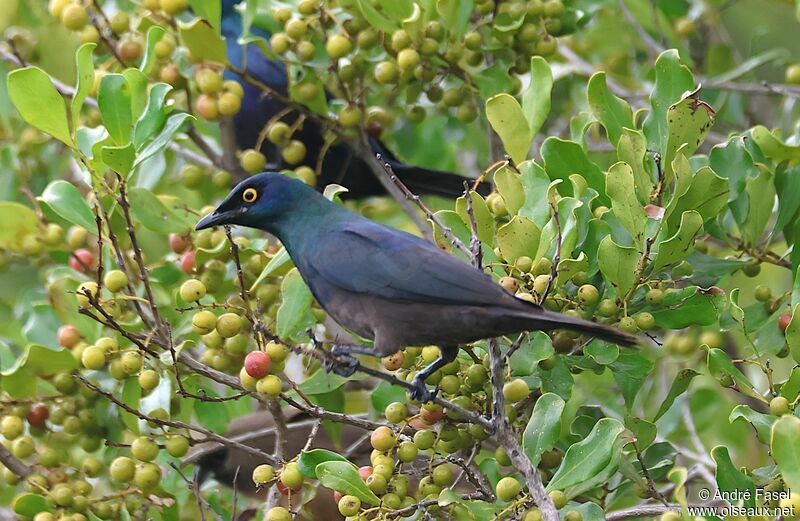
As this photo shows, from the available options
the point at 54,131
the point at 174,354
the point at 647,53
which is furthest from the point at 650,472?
the point at 647,53

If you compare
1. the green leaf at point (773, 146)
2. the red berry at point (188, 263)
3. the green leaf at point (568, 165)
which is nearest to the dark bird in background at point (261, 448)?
the red berry at point (188, 263)

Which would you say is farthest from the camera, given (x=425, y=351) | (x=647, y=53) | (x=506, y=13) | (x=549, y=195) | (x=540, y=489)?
(x=647, y=53)

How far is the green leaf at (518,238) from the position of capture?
2.58 meters

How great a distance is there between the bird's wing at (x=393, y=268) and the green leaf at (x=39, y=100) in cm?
77

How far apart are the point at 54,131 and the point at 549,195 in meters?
1.31

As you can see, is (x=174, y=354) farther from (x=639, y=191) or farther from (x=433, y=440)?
(x=639, y=191)

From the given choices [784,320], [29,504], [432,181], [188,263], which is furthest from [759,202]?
[29,504]

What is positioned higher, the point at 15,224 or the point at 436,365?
the point at 436,365

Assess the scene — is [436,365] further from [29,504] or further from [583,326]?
[29,504]

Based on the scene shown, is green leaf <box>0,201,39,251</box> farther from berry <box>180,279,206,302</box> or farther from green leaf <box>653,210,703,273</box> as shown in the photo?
green leaf <box>653,210,703,273</box>

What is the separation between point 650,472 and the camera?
2.85m

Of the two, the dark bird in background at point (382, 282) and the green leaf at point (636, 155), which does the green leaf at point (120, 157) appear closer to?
the dark bird in background at point (382, 282)

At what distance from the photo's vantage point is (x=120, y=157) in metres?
2.72

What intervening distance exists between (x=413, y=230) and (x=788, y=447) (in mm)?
2540
